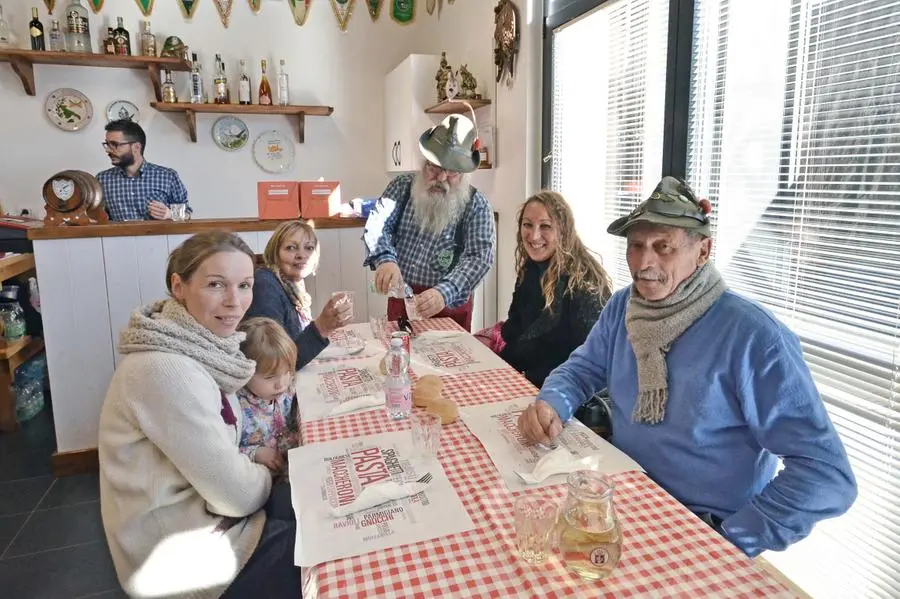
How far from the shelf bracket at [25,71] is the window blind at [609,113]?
3.99 m

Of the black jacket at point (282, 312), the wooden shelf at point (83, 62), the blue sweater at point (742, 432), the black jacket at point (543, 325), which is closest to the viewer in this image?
the blue sweater at point (742, 432)

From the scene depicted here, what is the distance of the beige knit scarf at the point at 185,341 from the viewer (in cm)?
131

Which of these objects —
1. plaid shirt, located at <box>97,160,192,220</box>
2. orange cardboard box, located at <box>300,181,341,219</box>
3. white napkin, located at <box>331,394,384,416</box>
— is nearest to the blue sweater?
white napkin, located at <box>331,394,384,416</box>

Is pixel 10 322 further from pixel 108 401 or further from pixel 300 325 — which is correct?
pixel 108 401

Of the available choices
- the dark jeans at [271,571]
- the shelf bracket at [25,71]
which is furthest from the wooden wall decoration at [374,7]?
the dark jeans at [271,571]

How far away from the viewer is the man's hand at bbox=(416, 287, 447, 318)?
2373 millimetres

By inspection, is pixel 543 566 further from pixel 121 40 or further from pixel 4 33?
pixel 4 33

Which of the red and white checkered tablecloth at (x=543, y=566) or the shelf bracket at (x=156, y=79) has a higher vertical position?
the shelf bracket at (x=156, y=79)

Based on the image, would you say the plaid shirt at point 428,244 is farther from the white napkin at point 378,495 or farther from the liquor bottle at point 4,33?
the liquor bottle at point 4,33

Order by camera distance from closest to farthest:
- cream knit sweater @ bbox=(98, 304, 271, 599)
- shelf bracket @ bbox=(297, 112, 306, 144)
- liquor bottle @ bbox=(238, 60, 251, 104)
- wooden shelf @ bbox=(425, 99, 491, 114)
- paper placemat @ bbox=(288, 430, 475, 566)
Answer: paper placemat @ bbox=(288, 430, 475, 566) < cream knit sweater @ bbox=(98, 304, 271, 599) < wooden shelf @ bbox=(425, 99, 491, 114) < liquor bottle @ bbox=(238, 60, 251, 104) < shelf bracket @ bbox=(297, 112, 306, 144)

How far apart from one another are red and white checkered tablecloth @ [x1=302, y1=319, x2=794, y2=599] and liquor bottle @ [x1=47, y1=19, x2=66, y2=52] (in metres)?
5.00

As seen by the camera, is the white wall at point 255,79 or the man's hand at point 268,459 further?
the white wall at point 255,79

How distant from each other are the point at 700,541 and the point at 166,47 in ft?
16.8

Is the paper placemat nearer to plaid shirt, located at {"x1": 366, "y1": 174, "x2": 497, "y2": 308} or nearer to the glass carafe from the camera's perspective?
the glass carafe
